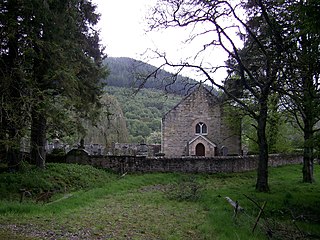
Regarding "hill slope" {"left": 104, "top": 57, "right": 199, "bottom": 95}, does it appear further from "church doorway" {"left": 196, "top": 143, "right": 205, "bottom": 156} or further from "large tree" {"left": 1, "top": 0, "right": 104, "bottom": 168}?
"church doorway" {"left": 196, "top": 143, "right": 205, "bottom": 156}

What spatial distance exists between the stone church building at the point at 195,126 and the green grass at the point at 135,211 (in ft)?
52.4

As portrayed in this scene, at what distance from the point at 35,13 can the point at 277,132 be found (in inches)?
964

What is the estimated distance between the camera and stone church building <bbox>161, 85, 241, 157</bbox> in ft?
109

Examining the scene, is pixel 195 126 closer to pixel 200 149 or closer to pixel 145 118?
pixel 200 149

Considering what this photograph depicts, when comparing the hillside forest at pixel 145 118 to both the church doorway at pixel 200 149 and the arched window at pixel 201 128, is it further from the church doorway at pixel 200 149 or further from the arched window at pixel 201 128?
the church doorway at pixel 200 149

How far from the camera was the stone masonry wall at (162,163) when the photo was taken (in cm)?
2138

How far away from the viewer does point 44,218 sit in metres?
8.61

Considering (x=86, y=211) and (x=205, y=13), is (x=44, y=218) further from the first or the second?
(x=205, y=13)

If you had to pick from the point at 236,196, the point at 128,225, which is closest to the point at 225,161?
the point at 236,196

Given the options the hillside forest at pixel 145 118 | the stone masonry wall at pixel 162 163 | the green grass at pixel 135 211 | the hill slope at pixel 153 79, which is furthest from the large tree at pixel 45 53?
the stone masonry wall at pixel 162 163

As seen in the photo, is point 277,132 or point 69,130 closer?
point 69,130

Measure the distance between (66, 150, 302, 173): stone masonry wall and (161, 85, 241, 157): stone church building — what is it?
25.8 ft

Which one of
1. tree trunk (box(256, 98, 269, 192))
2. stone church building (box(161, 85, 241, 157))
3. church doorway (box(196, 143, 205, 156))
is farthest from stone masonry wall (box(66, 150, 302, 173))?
tree trunk (box(256, 98, 269, 192))

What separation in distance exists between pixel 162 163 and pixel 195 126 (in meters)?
12.0
